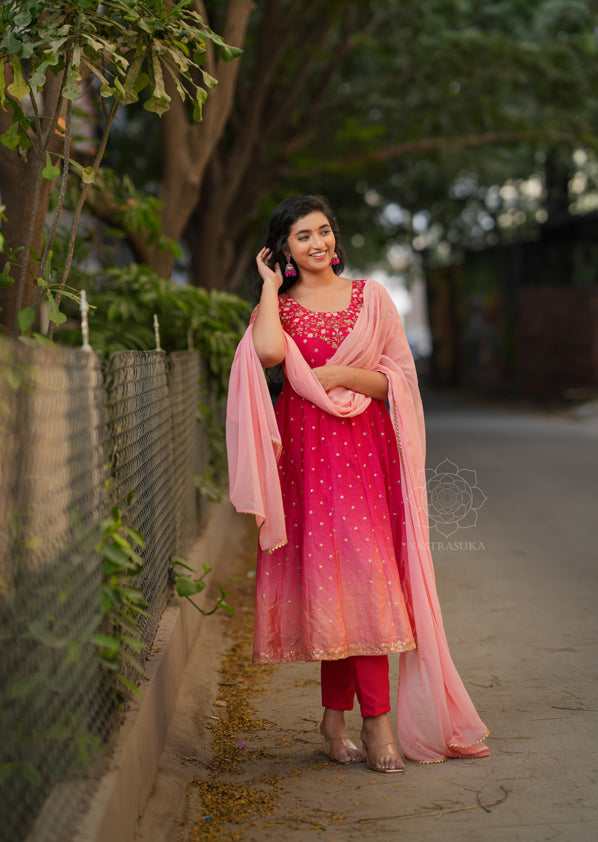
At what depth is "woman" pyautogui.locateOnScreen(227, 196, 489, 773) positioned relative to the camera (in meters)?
3.83

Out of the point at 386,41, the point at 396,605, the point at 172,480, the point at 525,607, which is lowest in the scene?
the point at 525,607

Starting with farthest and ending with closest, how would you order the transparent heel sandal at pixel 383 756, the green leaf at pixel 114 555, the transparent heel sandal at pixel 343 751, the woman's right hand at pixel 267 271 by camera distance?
the woman's right hand at pixel 267 271, the transparent heel sandal at pixel 343 751, the transparent heel sandal at pixel 383 756, the green leaf at pixel 114 555

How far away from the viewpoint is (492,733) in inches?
162

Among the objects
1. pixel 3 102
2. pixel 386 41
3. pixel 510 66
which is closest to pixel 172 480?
pixel 3 102

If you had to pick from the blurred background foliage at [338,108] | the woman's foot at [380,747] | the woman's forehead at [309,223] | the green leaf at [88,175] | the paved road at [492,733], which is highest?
the blurred background foliage at [338,108]

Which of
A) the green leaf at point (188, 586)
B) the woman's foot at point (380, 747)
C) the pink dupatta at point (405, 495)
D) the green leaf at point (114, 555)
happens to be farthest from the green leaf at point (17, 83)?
the woman's foot at point (380, 747)

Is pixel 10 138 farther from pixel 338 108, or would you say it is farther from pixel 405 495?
pixel 338 108

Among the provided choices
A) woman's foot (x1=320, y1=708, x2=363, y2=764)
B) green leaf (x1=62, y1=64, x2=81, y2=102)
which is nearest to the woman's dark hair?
green leaf (x1=62, y1=64, x2=81, y2=102)

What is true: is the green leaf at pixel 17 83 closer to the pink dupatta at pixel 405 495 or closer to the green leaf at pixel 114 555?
the pink dupatta at pixel 405 495

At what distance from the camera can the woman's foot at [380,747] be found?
12.4 ft

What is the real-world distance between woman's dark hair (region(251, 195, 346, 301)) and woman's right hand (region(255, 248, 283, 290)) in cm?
2

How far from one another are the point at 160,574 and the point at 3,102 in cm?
195

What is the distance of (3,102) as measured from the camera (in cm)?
406

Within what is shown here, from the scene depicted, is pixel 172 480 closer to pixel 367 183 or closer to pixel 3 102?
pixel 3 102
